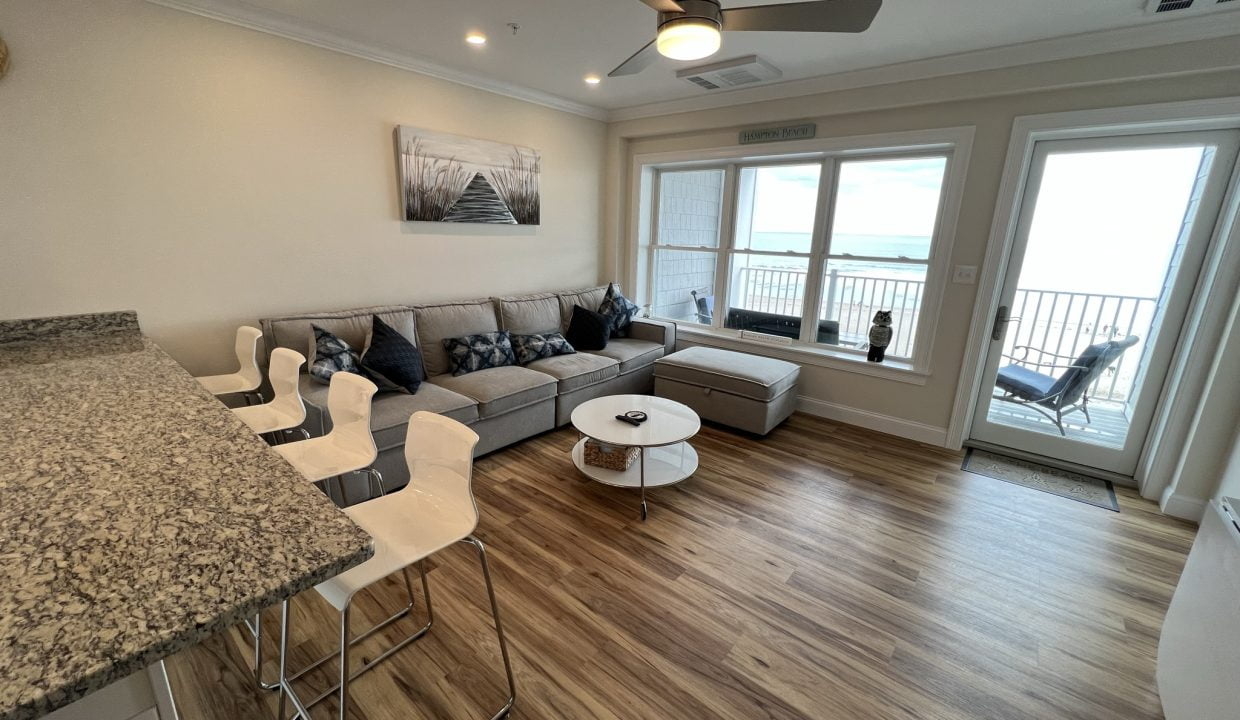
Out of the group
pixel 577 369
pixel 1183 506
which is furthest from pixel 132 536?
pixel 1183 506

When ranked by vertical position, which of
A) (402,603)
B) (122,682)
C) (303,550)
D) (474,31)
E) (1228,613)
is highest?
(474,31)

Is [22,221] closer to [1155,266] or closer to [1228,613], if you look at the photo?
[1228,613]

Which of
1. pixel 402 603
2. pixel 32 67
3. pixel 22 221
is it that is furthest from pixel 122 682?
pixel 32 67

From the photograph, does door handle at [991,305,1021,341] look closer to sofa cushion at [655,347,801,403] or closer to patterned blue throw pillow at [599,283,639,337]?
sofa cushion at [655,347,801,403]

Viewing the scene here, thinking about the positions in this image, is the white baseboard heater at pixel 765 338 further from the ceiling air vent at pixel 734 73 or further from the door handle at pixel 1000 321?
the ceiling air vent at pixel 734 73

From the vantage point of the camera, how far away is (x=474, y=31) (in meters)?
2.83

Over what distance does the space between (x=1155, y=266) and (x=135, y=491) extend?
181 inches

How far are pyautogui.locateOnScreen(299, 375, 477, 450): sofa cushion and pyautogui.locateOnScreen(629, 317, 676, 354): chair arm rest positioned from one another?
199 centimetres

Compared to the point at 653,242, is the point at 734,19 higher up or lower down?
higher up

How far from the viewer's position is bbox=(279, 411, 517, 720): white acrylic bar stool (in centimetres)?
136

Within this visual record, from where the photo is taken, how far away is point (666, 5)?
175cm

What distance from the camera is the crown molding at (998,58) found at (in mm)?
2428

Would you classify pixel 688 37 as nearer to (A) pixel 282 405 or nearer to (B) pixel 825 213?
(A) pixel 282 405

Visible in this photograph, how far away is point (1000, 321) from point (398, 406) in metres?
3.88
